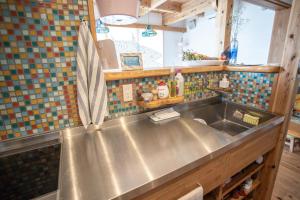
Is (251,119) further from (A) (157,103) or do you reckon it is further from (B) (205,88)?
(A) (157,103)

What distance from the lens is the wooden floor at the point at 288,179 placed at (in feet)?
5.25

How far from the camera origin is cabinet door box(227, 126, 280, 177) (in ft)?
3.15

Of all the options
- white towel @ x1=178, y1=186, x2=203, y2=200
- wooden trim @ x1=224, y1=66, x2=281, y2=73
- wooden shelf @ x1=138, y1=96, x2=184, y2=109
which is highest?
wooden trim @ x1=224, y1=66, x2=281, y2=73

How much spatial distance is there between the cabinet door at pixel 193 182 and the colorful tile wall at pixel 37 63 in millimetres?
661

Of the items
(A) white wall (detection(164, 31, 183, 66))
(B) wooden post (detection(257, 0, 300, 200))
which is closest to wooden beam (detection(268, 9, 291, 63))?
(B) wooden post (detection(257, 0, 300, 200))

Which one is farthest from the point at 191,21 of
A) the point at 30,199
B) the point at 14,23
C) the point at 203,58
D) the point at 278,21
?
the point at 30,199

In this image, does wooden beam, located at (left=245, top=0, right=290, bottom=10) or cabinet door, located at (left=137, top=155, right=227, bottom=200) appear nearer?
cabinet door, located at (left=137, top=155, right=227, bottom=200)

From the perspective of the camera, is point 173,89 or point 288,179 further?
point 288,179

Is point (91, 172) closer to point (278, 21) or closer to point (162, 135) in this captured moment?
point (162, 135)

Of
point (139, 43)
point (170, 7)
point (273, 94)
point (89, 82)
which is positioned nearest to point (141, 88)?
point (89, 82)

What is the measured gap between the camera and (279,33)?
6.10 ft

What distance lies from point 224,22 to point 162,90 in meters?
1.04

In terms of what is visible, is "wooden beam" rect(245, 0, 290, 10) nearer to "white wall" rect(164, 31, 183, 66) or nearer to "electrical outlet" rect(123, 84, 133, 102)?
"electrical outlet" rect(123, 84, 133, 102)

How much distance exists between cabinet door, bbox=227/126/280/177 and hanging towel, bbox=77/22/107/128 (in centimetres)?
83
